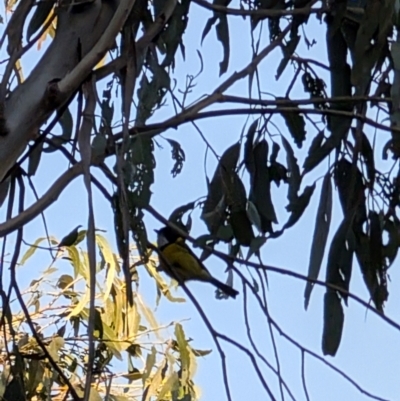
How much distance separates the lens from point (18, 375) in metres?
1.47

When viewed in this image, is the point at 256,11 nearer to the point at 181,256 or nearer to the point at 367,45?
the point at 367,45

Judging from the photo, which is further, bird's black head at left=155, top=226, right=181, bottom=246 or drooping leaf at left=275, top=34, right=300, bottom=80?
bird's black head at left=155, top=226, right=181, bottom=246

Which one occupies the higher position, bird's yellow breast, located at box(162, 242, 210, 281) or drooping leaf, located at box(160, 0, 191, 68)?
bird's yellow breast, located at box(162, 242, 210, 281)

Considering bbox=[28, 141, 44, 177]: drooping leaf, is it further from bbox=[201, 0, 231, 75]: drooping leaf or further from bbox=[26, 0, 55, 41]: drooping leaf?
bbox=[201, 0, 231, 75]: drooping leaf

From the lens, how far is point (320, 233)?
1331 millimetres

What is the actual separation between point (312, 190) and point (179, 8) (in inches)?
12.8

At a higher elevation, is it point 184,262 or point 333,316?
point 184,262

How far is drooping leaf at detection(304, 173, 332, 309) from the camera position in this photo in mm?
1283

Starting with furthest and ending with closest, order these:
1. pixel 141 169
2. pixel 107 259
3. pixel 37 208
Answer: pixel 107 259 → pixel 141 169 → pixel 37 208

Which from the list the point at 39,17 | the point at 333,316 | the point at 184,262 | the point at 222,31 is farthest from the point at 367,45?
the point at 184,262

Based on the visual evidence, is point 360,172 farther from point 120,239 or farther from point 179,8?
point 120,239

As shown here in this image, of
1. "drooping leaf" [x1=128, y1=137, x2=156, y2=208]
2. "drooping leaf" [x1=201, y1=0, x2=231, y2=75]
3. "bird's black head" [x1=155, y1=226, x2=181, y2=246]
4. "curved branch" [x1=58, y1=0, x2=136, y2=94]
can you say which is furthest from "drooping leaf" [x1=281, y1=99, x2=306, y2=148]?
"bird's black head" [x1=155, y1=226, x2=181, y2=246]

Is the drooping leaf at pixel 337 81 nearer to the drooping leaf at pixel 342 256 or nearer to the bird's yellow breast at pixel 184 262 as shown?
the drooping leaf at pixel 342 256

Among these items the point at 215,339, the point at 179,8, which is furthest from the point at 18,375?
the point at 179,8
